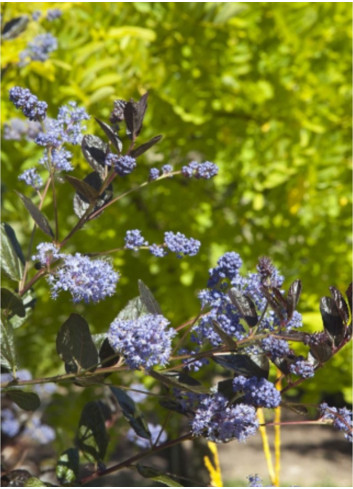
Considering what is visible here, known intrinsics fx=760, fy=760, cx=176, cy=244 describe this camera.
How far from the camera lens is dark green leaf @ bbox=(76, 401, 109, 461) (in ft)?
5.46

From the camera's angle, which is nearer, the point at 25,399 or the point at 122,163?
the point at 122,163

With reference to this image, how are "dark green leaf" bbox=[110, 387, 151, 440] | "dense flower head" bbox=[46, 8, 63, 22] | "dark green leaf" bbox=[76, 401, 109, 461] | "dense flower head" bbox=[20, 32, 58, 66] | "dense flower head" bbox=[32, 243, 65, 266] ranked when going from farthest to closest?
"dense flower head" bbox=[46, 8, 63, 22]
"dense flower head" bbox=[20, 32, 58, 66]
"dark green leaf" bbox=[76, 401, 109, 461]
"dark green leaf" bbox=[110, 387, 151, 440]
"dense flower head" bbox=[32, 243, 65, 266]

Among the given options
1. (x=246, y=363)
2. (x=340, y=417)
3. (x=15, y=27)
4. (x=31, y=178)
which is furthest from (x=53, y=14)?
(x=340, y=417)

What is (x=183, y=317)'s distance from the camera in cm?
305

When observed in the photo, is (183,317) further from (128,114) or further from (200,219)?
(128,114)

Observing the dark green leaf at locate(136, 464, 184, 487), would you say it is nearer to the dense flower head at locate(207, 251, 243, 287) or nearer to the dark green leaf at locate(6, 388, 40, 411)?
the dark green leaf at locate(6, 388, 40, 411)

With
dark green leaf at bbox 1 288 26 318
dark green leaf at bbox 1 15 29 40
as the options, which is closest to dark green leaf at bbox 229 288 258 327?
dark green leaf at bbox 1 288 26 318

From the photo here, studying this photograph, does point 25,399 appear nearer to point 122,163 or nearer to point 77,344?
point 77,344

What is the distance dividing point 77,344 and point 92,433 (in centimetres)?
38

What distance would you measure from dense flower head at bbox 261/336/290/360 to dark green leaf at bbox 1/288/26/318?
0.49 m

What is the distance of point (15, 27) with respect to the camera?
228 cm

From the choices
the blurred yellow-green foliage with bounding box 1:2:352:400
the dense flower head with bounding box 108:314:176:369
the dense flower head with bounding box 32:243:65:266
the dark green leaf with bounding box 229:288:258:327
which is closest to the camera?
the dense flower head with bounding box 108:314:176:369

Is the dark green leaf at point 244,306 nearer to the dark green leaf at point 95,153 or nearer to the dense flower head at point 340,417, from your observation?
the dense flower head at point 340,417

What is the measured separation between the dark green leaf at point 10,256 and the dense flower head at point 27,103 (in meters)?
0.25
